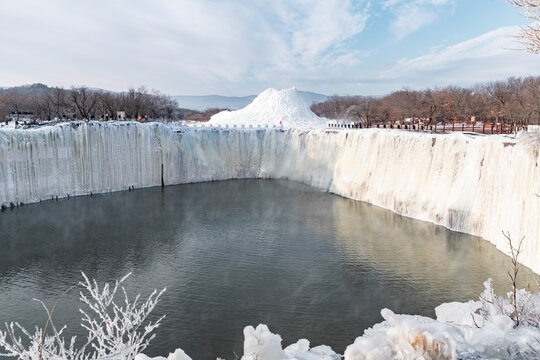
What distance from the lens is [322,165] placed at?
1156 inches

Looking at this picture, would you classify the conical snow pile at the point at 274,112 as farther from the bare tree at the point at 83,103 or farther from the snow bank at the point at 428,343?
the snow bank at the point at 428,343

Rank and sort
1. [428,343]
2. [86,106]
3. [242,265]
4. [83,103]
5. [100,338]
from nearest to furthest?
[428,343]
[100,338]
[242,265]
[83,103]
[86,106]

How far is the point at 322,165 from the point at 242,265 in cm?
1731

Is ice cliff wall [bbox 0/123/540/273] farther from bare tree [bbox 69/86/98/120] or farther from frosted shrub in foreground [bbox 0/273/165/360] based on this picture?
frosted shrub in foreground [bbox 0/273/165/360]

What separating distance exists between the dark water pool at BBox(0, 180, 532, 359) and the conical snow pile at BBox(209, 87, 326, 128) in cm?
2172

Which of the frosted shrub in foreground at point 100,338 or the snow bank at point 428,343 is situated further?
the snow bank at point 428,343

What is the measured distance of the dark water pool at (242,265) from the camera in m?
9.74

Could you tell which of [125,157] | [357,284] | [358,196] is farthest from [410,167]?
[125,157]

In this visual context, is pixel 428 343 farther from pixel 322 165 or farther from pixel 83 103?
pixel 83 103

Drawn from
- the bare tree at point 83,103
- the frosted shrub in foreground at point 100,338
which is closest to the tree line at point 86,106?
the bare tree at point 83,103

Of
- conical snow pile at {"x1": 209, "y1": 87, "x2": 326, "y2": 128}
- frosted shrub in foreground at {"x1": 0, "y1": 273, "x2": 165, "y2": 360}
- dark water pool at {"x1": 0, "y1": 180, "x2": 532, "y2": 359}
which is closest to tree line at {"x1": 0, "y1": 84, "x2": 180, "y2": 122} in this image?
conical snow pile at {"x1": 209, "y1": 87, "x2": 326, "y2": 128}

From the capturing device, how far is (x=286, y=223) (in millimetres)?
18812

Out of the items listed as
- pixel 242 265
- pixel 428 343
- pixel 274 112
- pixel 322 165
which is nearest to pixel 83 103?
pixel 274 112

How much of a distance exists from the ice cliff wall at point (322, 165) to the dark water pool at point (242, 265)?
1302 millimetres
